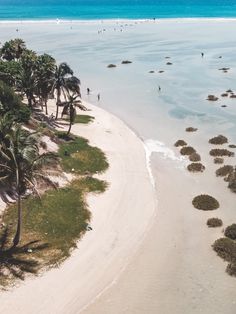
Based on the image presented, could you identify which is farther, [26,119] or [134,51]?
[134,51]

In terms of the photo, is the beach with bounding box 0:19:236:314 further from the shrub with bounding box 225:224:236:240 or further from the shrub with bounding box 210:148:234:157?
the shrub with bounding box 210:148:234:157

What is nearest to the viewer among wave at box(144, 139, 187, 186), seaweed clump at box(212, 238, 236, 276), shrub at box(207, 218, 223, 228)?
seaweed clump at box(212, 238, 236, 276)

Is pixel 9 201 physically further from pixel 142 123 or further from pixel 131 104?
pixel 131 104

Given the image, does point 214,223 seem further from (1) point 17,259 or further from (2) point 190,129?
(2) point 190,129

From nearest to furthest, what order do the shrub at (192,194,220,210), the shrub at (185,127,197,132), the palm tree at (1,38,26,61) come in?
the shrub at (192,194,220,210) → the shrub at (185,127,197,132) → the palm tree at (1,38,26,61)

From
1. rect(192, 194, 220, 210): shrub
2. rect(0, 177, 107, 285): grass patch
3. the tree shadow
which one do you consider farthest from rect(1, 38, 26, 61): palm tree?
the tree shadow

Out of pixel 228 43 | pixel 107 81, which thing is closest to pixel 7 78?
pixel 107 81
